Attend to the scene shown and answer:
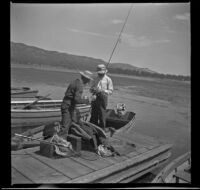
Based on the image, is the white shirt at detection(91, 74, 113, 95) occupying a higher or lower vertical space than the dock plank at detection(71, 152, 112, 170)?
higher

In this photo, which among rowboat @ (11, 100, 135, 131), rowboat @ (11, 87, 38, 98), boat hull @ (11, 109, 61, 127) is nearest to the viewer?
rowboat @ (11, 100, 135, 131)

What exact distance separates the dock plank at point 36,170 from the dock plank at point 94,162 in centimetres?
57

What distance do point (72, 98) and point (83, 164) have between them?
1195mm

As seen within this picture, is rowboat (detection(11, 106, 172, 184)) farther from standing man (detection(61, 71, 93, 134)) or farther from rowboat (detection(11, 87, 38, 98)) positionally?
rowboat (detection(11, 87, 38, 98))

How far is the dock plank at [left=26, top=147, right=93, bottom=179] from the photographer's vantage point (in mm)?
4092

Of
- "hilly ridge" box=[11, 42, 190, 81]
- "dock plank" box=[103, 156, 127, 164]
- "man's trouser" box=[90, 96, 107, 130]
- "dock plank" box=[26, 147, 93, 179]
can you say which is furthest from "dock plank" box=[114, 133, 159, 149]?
"dock plank" box=[26, 147, 93, 179]

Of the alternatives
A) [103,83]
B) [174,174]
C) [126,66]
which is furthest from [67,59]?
[174,174]

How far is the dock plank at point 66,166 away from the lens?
4092 mm

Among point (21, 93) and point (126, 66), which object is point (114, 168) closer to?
point (126, 66)

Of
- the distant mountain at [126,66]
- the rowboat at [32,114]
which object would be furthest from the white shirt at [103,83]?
the rowboat at [32,114]

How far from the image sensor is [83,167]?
4328 mm
